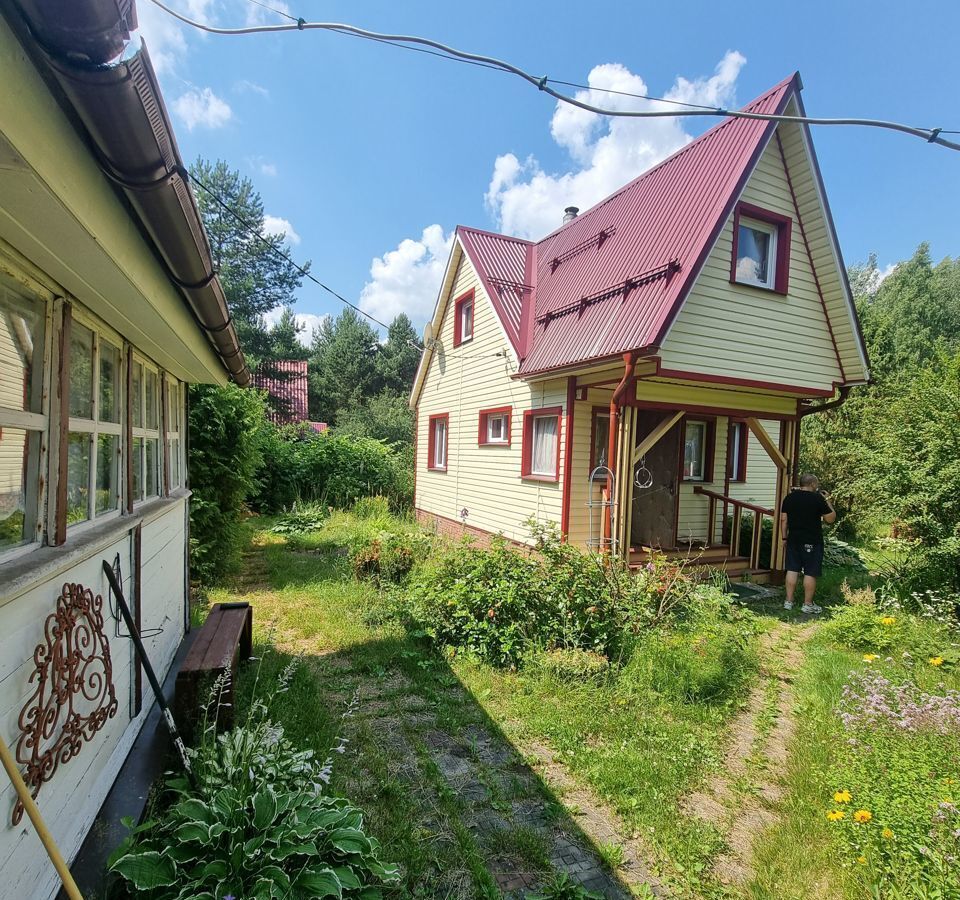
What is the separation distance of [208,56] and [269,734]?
15.4 feet

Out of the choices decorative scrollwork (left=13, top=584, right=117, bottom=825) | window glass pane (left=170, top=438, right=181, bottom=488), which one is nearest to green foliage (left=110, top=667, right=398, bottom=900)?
decorative scrollwork (left=13, top=584, right=117, bottom=825)

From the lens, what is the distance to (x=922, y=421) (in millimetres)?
6734

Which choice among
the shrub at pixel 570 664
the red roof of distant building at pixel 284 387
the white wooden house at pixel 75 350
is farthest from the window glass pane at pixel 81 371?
the red roof of distant building at pixel 284 387

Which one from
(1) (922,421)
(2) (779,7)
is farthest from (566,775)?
(2) (779,7)

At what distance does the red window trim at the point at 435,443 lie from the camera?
11570 millimetres

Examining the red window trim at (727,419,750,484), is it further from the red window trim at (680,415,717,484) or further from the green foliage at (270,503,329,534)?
the green foliage at (270,503,329,534)

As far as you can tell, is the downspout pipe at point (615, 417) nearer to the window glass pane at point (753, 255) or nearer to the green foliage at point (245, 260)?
the window glass pane at point (753, 255)

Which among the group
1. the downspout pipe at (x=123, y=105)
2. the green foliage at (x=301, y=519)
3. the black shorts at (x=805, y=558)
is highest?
the downspout pipe at (x=123, y=105)

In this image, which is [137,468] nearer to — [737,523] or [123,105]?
[123,105]

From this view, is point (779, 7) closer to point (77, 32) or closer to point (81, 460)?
point (77, 32)

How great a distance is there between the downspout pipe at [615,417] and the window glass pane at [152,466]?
16.2ft

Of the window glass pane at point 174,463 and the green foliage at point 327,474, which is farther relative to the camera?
the green foliage at point 327,474

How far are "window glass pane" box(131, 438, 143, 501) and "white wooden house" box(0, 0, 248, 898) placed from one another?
26 cm

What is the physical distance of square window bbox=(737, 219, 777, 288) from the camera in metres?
7.12
